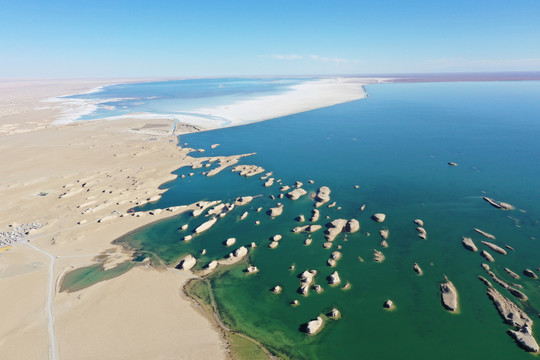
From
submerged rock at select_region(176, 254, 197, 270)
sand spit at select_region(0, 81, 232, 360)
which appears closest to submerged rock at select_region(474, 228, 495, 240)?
sand spit at select_region(0, 81, 232, 360)

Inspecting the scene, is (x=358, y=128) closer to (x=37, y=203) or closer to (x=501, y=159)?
(x=501, y=159)

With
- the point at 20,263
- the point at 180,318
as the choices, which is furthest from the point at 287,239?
the point at 20,263

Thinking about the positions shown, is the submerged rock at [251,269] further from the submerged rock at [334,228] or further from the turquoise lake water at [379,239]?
the submerged rock at [334,228]

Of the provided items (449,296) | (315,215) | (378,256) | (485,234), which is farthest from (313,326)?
(485,234)

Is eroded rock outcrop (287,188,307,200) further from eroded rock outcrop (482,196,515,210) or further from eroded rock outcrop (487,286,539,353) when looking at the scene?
eroded rock outcrop (482,196,515,210)

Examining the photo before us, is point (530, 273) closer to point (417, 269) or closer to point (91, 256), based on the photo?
point (417, 269)

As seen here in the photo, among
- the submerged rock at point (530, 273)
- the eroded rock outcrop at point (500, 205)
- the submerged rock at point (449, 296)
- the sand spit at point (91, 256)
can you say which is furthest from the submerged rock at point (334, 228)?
the eroded rock outcrop at point (500, 205)
